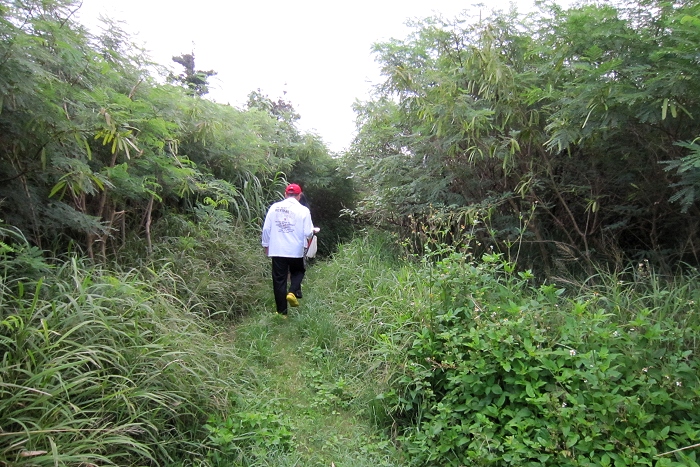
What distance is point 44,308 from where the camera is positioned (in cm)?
265

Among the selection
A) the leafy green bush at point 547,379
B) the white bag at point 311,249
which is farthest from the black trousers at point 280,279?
the leafy green bush at point 547,379

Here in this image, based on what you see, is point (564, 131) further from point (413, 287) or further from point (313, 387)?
point (313, 387)

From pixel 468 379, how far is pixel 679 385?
3.83 ft

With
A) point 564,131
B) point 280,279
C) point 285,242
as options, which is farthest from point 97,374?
point 564,131

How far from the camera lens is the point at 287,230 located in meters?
5.38

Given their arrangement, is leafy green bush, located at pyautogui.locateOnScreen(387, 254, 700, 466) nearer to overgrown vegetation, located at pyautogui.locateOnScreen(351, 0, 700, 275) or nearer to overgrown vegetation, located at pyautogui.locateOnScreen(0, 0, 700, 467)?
overgrown vegetation, located at pyautogui.locateOnScreen(0, 0, 700, 467)

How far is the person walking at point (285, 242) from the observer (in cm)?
531

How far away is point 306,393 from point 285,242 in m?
2.17

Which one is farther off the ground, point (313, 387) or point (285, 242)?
point (285, 242)

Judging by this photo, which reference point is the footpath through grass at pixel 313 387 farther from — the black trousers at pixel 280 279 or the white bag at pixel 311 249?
the white bag at pixel 311 249

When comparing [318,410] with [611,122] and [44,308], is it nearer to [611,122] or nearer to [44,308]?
[44,308]

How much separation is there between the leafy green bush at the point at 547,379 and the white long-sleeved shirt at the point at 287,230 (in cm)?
239

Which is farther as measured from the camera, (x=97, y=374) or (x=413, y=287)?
(x=413, y=287)

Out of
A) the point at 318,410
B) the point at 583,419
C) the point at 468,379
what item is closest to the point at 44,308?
the point at 318,410
